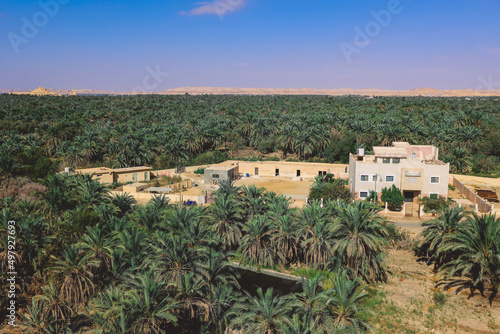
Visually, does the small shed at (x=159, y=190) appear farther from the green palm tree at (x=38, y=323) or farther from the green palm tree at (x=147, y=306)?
the green palm tree at (x=147, y=306)

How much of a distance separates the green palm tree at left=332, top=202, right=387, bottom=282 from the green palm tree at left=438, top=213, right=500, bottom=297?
3880 millimetres

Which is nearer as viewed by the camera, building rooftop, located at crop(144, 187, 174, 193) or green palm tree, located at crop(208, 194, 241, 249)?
green palm tree, located at crop(208, 194, 241, 249)

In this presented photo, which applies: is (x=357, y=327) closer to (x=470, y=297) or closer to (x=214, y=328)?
(x=214, y=328)

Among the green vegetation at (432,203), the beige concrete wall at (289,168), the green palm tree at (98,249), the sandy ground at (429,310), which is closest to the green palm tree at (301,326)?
the sandy ground at (429,310)

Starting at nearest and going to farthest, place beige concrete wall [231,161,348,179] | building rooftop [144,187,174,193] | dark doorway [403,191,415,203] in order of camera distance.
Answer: dark doorway [403,191,415,203], building rooftop [144,187,174,193], beige concrete wall [231,161,348,179]

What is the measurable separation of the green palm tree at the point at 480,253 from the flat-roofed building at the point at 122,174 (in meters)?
37.6

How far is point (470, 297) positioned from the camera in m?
21.1

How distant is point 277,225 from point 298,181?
2485 cm

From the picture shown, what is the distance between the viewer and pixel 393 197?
3616cm

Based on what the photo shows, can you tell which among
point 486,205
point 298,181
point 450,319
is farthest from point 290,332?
point 298,181

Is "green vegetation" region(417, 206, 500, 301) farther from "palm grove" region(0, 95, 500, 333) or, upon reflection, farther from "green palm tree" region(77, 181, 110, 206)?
"green palm tree" region(77, 181, 110, 206)

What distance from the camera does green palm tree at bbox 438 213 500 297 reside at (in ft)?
66.5

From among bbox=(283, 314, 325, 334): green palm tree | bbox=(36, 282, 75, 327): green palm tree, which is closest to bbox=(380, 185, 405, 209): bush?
bbox=(283, 314, 325, 334): green palm tree

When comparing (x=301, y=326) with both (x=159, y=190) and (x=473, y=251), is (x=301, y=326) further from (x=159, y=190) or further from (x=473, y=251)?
(x=159, y=190)
